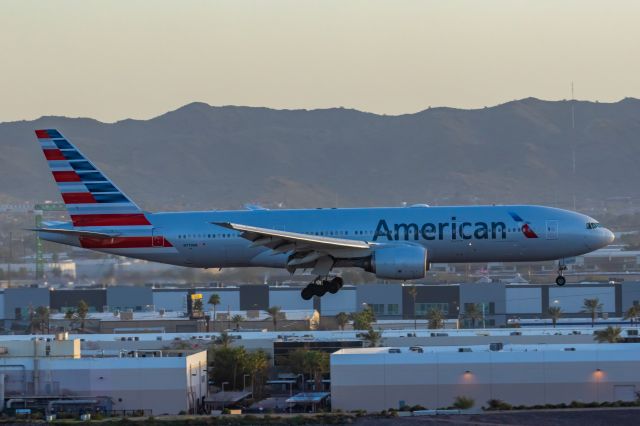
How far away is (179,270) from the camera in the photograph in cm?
9400

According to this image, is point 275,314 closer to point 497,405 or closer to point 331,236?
point 331,236

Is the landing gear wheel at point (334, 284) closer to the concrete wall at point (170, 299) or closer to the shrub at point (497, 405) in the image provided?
the shrub at point (497, 405)

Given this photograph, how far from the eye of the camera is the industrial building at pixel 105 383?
70.2 meters

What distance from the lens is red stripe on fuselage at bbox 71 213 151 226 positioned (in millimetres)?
71438

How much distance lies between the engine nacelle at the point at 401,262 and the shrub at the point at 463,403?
18.6ft

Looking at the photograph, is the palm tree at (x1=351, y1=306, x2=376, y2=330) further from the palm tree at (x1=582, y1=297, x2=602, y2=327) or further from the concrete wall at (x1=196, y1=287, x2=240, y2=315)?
the concrete wall at (x1=196, y1=287, x2=240, y2=315)

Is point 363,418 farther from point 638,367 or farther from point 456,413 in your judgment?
point 638,367

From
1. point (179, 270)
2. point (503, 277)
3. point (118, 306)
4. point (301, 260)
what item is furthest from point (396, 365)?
point (503, 277)

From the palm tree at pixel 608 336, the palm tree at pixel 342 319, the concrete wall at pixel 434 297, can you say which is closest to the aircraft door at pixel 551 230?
the palm tree at pixel 608 336

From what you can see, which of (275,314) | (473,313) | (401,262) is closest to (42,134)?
(401,262)

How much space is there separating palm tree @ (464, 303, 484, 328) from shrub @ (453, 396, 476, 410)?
2332 inches

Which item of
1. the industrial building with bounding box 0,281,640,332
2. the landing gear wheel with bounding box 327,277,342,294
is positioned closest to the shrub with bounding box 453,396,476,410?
the landing gear wheel with bounding box 327,277,342,294

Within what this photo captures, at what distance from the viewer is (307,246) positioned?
66.7 metres

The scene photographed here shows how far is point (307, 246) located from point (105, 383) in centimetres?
1222
